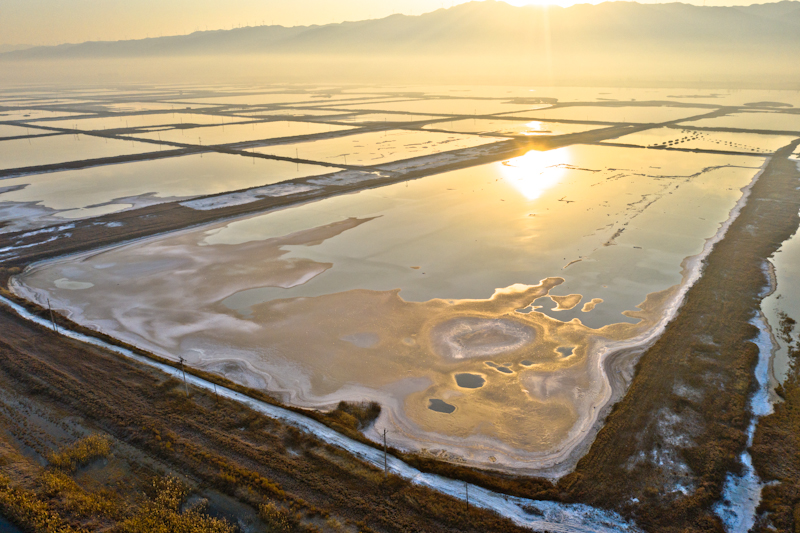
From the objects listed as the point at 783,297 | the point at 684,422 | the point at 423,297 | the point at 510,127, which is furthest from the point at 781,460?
the point at 510,127

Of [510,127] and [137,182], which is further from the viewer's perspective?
[510,127]

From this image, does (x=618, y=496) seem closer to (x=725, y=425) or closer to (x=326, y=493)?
(x=725, y=425)

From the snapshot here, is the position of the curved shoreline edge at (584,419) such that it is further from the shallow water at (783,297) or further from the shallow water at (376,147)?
the shallow water at (376,147)

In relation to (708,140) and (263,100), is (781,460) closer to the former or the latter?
(708,140)

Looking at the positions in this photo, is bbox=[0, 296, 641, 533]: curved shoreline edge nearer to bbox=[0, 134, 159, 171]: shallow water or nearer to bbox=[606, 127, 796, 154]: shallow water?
bbox=[0, 134, 159, 171]: shallow water

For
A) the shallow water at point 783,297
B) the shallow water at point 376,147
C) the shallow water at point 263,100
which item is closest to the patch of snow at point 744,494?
the shallow water at point 783,297
